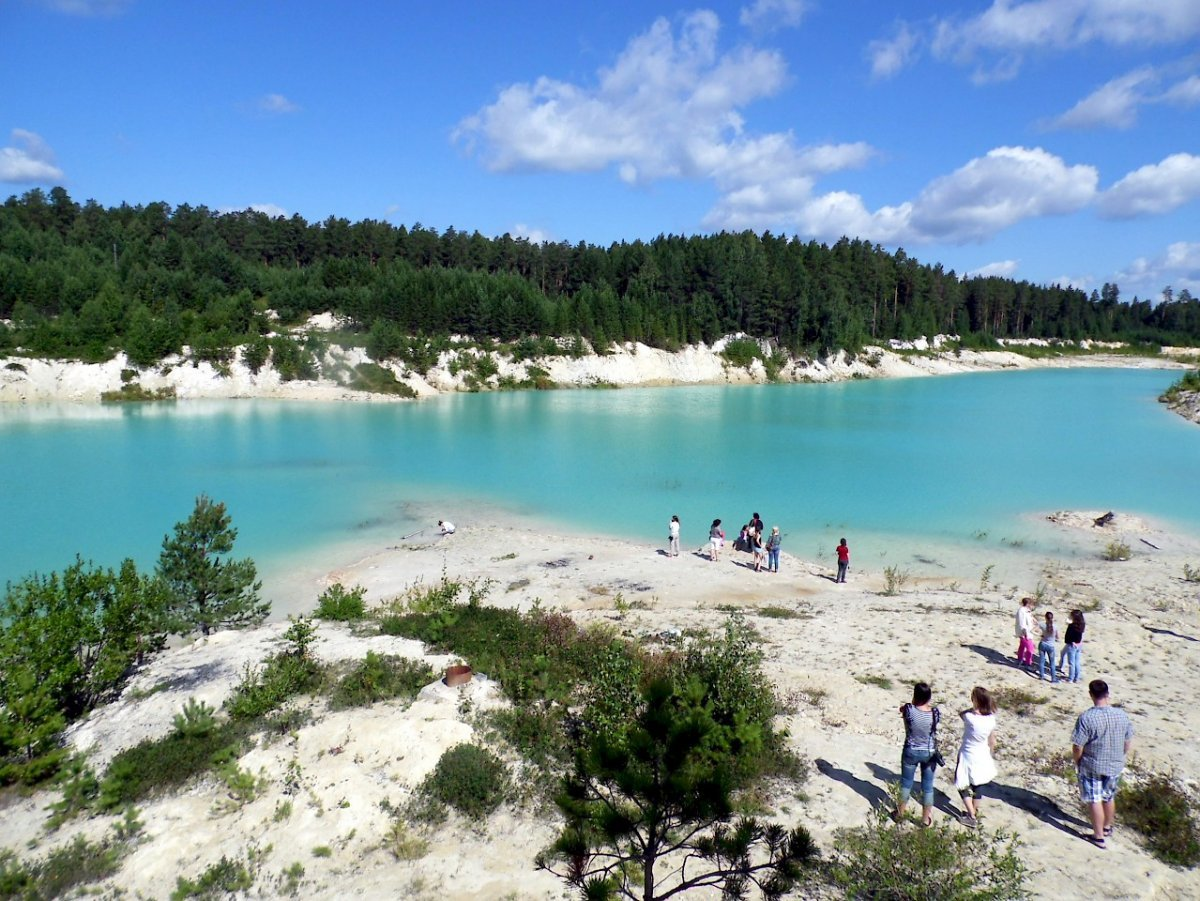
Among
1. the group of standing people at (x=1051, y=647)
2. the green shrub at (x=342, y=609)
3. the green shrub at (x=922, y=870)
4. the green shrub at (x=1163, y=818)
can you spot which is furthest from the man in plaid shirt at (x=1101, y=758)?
the green shrub at (x=342, y=609)

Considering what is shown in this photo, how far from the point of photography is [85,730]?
10.8m

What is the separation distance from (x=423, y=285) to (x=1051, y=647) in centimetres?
8228

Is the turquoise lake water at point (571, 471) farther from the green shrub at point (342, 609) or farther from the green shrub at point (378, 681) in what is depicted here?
the green shrub at point (378, 681)

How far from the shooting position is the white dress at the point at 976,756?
852 centimetres

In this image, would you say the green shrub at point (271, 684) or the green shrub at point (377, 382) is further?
the green shrub at point (377, 382)

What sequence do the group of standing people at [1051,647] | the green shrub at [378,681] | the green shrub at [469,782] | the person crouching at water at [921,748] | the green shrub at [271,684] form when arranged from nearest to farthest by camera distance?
the person crouching at water at [921,748] < the green shrub at [469,782] < the green shrub at [271,684] < the green shrub at [378,681] < the group of standing people at [1051,647]

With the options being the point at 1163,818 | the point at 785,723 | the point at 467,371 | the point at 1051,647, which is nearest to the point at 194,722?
the point at 785,723

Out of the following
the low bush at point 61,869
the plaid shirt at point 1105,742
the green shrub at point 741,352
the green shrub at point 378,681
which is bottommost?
the low bush at point 61,869

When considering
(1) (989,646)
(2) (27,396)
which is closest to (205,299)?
(2) (27,396)

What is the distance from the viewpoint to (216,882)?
757cm

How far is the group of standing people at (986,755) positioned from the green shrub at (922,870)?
838 millimetres

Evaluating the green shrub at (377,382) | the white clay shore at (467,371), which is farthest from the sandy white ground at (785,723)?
the white clay shore at (467,371)

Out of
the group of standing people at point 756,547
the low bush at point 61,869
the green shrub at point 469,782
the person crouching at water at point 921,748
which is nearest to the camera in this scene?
the low bush at point 61,869

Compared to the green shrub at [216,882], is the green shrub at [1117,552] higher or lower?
lower
